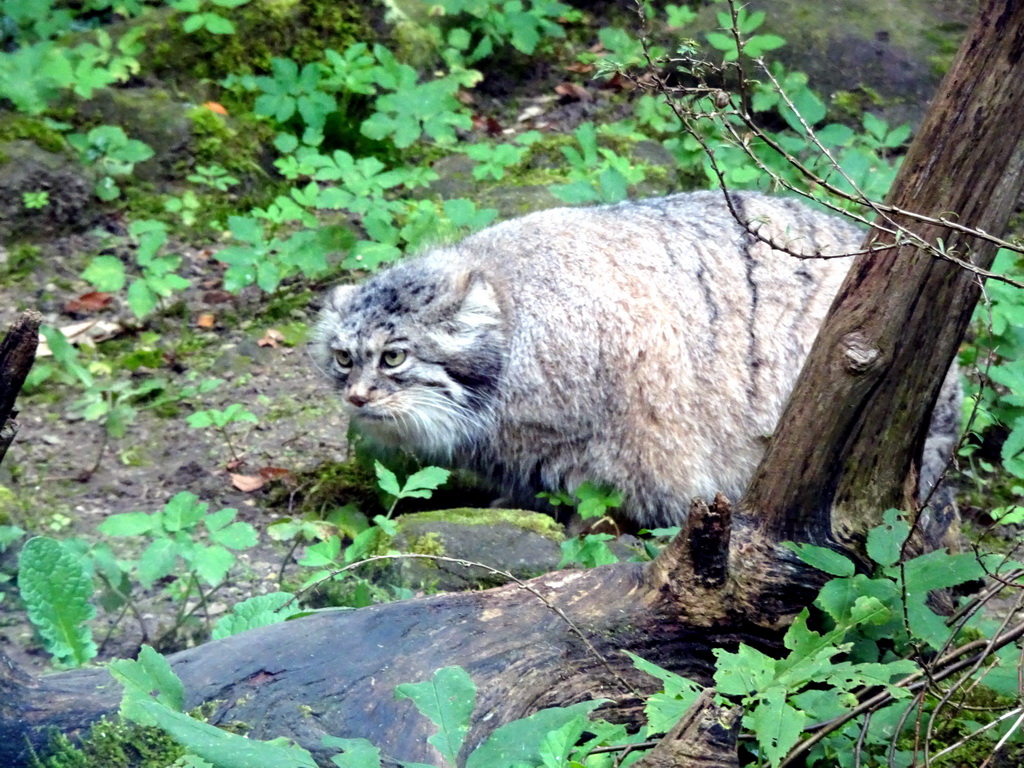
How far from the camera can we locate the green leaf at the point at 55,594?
2516 mm

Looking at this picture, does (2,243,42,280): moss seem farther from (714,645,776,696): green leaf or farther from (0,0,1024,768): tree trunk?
(714,645,776,696): green leaf

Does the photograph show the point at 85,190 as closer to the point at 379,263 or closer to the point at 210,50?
the point at 210,50

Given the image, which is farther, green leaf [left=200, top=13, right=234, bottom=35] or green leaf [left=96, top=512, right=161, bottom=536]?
green leaf [left=200, top=13, right=234, bottom=35]

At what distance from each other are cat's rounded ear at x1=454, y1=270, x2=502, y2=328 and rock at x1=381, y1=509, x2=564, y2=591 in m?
0.75

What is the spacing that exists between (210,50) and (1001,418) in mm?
4930

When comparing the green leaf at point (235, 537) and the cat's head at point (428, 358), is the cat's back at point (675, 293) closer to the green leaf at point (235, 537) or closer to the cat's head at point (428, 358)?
the cat's head at point (428, 358)

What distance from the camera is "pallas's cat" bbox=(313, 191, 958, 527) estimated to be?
4.14 meters

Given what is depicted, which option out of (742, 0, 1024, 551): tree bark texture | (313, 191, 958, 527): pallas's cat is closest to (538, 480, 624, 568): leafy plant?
(313, 191, 958, 527): pallas's cat

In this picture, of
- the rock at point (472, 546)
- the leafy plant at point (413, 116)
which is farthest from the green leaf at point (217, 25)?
the rock at point (472, 546)

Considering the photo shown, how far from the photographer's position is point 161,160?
6.28m

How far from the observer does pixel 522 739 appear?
1908mm

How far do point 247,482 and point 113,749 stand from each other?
8.01 feet

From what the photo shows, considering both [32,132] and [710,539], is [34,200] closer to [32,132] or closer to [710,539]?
[32,132]

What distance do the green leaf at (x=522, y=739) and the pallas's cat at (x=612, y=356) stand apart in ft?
7.44
